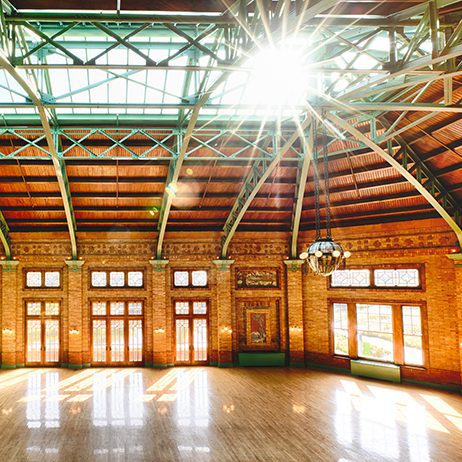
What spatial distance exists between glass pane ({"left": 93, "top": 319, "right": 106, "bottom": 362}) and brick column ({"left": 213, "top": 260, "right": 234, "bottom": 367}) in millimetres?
4355

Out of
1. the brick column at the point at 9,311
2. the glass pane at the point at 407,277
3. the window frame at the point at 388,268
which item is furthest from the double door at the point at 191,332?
the glass pane at the point at 407,277

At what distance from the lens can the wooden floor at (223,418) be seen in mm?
8844

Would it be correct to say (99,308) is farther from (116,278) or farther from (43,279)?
(43,279)

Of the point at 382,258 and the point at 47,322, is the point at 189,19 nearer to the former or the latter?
the point at 382,258

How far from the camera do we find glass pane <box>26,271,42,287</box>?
56.3 feet

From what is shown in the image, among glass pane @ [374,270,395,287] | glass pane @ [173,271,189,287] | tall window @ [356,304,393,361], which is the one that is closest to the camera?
tall window @ [356,304,393,361]

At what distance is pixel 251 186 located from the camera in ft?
48.4

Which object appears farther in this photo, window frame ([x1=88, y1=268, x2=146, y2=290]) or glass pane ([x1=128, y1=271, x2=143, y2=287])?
glass pane ([x1=128, y1=271, x2=143, y2=287])

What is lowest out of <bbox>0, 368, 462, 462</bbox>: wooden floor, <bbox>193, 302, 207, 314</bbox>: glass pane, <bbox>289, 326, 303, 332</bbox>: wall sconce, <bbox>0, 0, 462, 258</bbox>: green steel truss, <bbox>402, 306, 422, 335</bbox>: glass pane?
<bbox>0, 368, 462, 462</bbox>: wooden floor

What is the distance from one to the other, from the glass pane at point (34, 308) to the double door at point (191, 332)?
515 centimetres

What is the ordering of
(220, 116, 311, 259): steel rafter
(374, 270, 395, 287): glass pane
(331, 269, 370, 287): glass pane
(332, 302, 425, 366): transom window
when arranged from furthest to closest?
1. (331, 269, 370, 287): glass pane
2. (374, 270, 395, 287): glass pane
3. (332, 302, 425, 366): transom window
4. (220, 116, 311, 259): steel rafter

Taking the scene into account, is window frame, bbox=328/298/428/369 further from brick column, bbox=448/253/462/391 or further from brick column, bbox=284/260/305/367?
brick column, bbox=284/260/305/367

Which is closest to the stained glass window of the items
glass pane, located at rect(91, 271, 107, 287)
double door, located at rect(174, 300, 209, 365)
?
double door, located at rect(174, 300, 209, 365)

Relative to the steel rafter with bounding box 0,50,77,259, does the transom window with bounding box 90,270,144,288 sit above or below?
below
